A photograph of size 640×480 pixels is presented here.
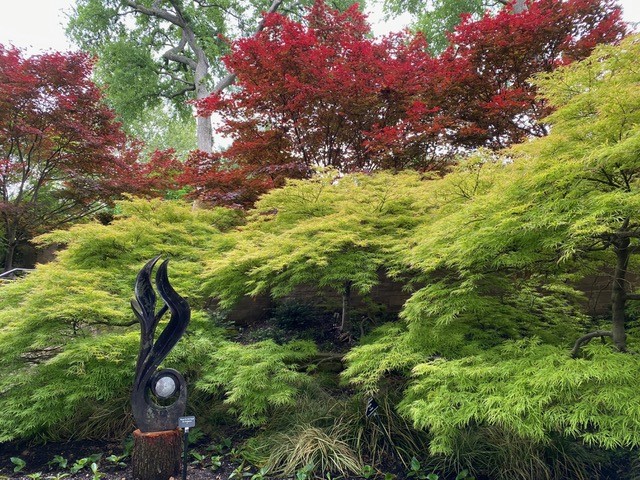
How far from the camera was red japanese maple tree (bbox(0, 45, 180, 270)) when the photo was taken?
7.48m

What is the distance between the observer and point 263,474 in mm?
3277

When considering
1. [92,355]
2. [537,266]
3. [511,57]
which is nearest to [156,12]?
[511,57]

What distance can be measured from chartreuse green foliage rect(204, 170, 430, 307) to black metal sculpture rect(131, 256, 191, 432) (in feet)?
2.81

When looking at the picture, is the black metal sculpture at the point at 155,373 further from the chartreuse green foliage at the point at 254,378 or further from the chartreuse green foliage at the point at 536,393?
the chartreuse green foliage at the point at 536,393

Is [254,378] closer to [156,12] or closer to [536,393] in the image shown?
[536,393]

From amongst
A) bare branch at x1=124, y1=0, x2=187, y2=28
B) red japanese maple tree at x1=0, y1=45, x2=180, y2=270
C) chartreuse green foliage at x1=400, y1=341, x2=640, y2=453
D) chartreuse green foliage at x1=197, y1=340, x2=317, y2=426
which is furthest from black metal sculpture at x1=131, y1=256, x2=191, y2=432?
bare branch at x1=124, y1=0, x2=187, y2=28

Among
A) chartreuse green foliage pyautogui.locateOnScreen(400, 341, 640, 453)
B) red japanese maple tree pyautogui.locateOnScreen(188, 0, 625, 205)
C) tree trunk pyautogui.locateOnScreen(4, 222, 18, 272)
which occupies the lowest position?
chartreuse green foliage pyautogui.locateOnScreen(400, 341, 640, 453)

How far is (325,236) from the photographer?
3887mm

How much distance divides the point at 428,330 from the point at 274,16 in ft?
20.1

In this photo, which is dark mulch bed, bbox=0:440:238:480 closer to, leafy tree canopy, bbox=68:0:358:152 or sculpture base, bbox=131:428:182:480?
sculpture base, bbox=131:428:182:480

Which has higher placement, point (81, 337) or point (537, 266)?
point (537, 266)

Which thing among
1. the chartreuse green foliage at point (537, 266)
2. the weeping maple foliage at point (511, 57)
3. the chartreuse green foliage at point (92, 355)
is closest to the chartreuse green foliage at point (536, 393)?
the chartreuse green foliage at point (537, 266)

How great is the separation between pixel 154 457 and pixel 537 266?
3386 millimetres

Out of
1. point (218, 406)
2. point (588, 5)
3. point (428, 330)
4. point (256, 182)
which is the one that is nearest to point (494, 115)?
point (588, 5)
